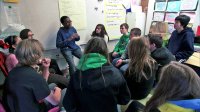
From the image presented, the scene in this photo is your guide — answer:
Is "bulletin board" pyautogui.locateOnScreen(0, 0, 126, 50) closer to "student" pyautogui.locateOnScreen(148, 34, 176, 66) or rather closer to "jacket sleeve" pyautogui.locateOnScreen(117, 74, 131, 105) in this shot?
"student" pyautogui.locateOnScreen(148, 34, 176, 66)

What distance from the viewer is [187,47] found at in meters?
2.49

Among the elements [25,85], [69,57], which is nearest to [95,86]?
[25,85]

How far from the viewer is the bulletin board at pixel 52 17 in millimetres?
2924

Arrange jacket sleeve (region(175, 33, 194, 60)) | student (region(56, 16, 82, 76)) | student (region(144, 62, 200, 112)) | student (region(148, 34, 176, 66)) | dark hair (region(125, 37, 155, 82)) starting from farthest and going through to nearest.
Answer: student (region(56, 16, 82, 76)) < jacket sleeve (region(175, 33, 194, 60)) < student (region(148, 34, 176, 66)) < dark hair (region(125, 37, 155, 82)) < student (region(144, 62, 200, 112))

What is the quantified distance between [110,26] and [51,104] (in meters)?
2.75

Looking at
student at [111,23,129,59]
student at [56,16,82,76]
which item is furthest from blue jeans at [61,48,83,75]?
student at [111,23,129,59]

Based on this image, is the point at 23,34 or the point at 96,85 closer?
the point at 96,85

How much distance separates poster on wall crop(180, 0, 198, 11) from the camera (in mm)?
3287

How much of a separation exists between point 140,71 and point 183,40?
122 centimetres

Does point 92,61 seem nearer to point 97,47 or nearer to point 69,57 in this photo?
point 97,47

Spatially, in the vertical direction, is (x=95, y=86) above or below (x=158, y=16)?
below

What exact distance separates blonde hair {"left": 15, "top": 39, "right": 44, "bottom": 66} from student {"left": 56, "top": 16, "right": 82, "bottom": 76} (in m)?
1.70

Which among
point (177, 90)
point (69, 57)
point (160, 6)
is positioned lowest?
point (69, 57)

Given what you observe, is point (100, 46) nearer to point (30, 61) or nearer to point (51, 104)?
point (30, 61)
